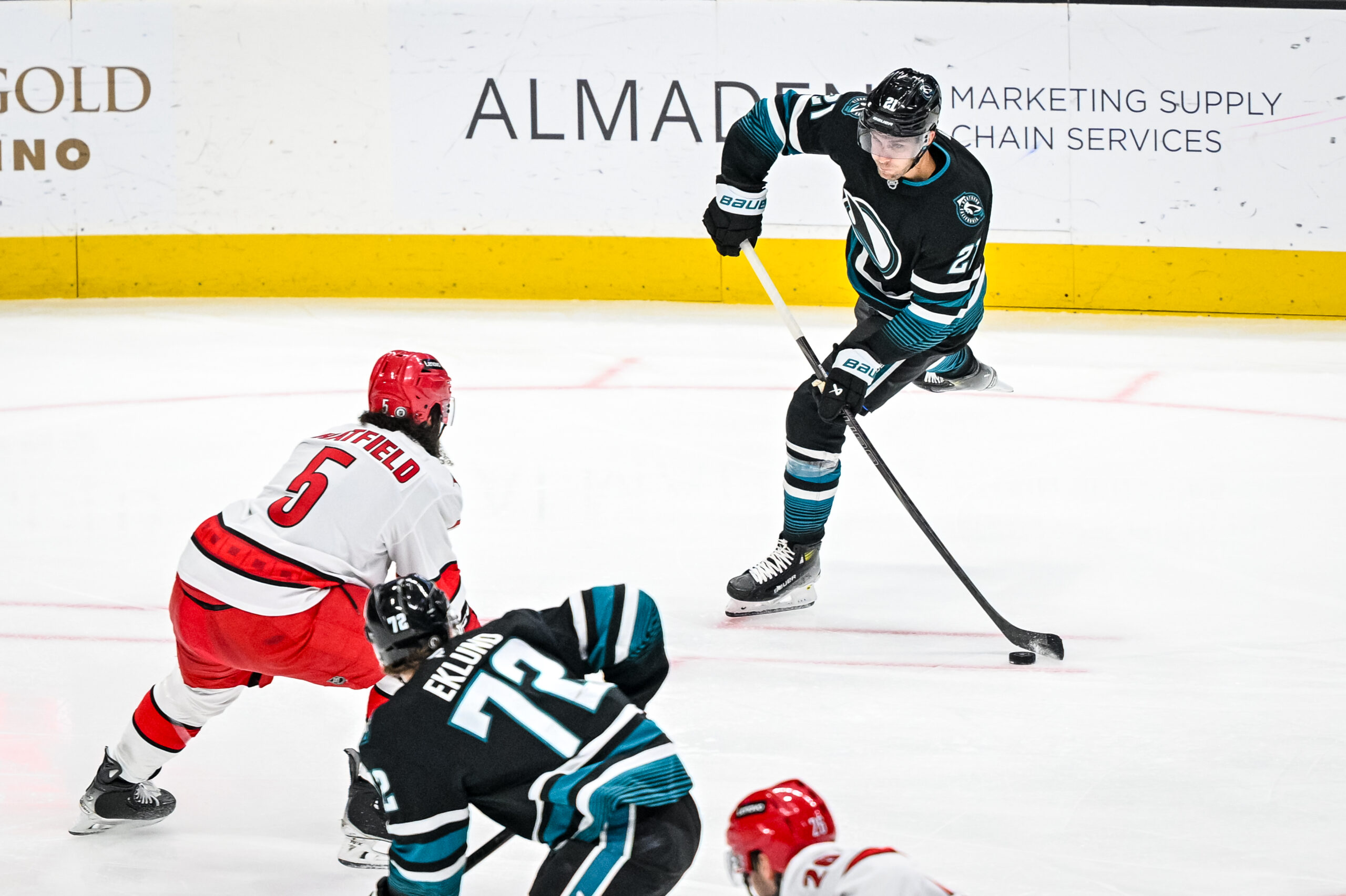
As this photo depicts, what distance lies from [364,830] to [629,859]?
732mm

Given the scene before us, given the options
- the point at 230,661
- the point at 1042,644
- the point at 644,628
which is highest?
the point at 644,628

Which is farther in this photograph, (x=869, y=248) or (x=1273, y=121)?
(x=1273, y=121)

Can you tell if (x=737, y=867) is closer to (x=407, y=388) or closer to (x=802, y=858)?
(x=802, y=858)

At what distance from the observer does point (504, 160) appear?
823 centimetres

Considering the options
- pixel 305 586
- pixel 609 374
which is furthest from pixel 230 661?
pixel 609 374

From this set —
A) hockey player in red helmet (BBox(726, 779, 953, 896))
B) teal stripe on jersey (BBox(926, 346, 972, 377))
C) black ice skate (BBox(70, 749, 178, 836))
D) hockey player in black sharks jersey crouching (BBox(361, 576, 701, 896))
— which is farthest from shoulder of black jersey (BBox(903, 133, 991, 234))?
hockey player in red helmet (BBox(726, 779, 953, 896))

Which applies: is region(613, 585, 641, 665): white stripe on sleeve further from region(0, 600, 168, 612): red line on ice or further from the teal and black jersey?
region(0, 600, 168, 612): red line on ice

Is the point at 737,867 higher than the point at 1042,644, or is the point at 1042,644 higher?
the point at 737,867

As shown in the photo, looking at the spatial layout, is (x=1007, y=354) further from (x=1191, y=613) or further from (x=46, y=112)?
(x=46, y=112)

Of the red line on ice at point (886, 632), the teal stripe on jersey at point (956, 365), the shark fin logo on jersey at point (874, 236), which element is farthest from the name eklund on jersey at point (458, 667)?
the teal stripe on jersey at point (956, 365)

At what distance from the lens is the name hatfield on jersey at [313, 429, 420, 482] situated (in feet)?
8.76

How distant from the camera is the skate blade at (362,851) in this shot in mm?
2625

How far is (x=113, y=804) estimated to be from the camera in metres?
2.75

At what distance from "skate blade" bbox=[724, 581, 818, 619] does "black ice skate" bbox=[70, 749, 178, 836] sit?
1.57 metres
